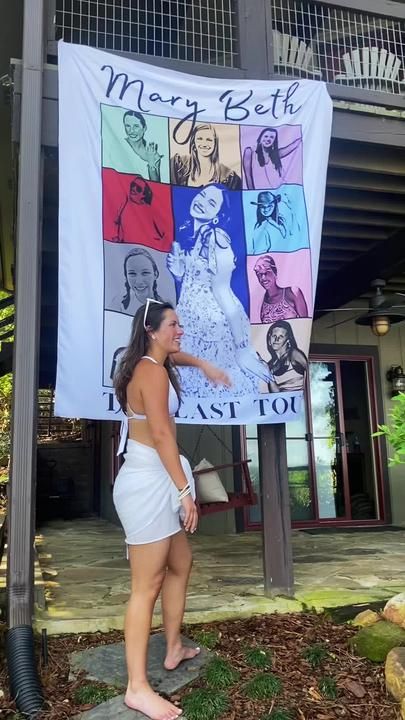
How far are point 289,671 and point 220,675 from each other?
0.33m

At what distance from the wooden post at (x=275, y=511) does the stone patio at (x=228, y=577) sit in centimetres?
15

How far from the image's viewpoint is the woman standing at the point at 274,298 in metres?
3.79

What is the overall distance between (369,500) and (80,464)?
5.94 m

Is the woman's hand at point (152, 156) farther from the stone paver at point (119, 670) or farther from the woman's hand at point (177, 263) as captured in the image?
the stone paver at point (119, 670)

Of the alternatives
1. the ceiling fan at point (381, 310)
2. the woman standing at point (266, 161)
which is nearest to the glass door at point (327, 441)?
the ceiling fan at point (381, 310)

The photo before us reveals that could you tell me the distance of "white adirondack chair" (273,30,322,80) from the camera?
15.3ft

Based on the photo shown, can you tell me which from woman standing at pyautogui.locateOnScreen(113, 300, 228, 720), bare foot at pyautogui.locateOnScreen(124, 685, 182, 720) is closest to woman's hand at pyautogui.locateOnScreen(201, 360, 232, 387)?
woman standing at pyautogui.locateOnScreen(113, 300, 228, 720)

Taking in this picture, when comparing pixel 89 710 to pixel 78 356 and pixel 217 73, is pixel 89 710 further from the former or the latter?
pixel 217 73

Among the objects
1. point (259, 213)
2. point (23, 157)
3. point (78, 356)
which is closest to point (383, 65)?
point (259, 213)

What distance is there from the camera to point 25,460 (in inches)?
121

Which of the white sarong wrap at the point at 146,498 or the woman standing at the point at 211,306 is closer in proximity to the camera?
the white sarong wrap at the point at 146,498

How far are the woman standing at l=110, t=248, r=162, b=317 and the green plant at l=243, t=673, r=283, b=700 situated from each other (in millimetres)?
1991

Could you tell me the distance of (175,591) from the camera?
2650 millimetres

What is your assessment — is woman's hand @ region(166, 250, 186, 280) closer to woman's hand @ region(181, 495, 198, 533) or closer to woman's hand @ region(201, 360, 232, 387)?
woman's hand @ region(201, 360, 232, 387)
